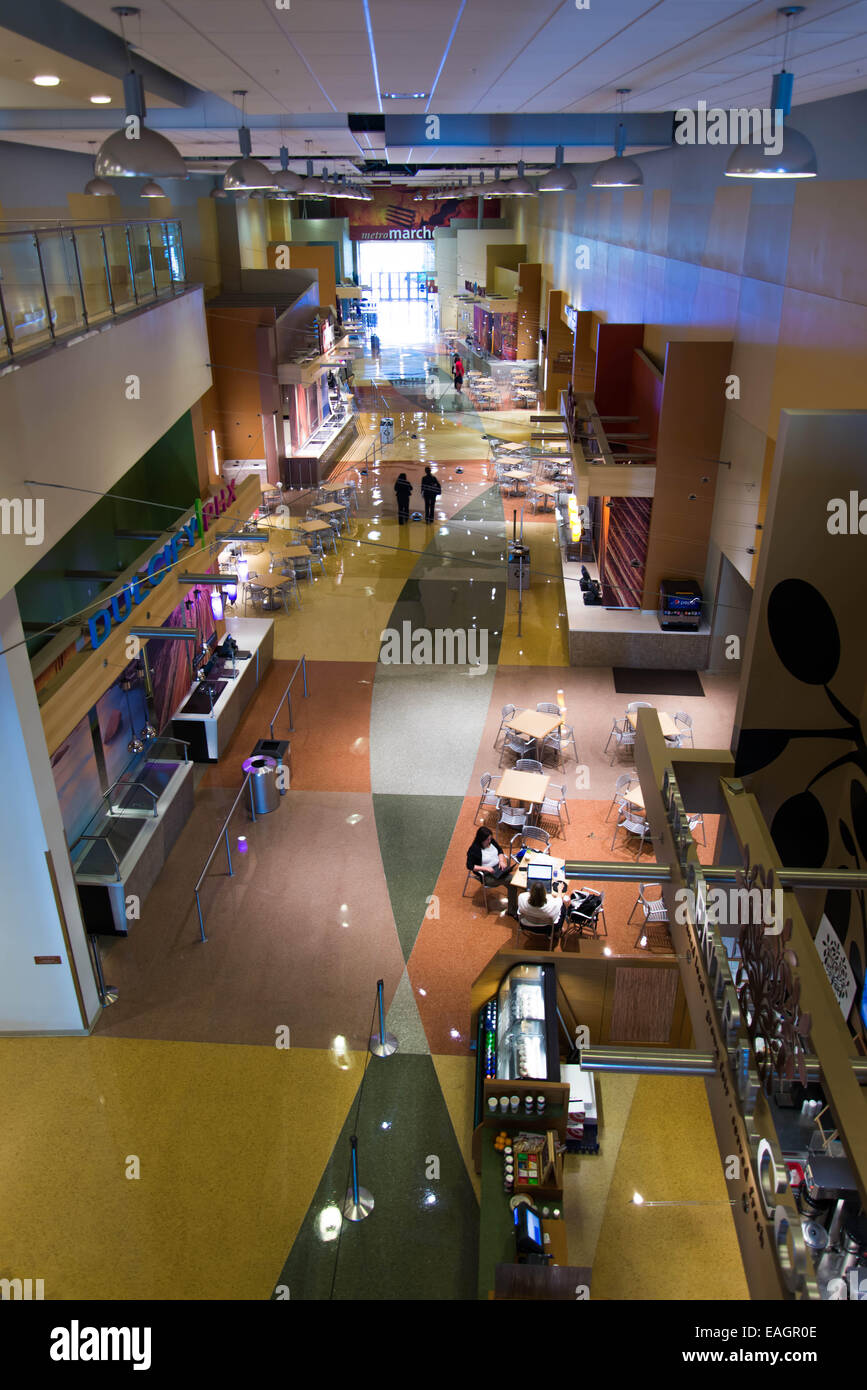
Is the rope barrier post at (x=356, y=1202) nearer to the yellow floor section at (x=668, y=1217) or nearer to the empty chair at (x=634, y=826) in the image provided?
the yellow floor section at (x=668, y=1217)

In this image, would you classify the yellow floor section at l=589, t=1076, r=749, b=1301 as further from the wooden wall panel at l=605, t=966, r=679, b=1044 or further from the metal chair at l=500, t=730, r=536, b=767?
the metal chair at l=500, t=730, r=536, b=767

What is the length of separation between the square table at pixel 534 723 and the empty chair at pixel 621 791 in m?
1.10

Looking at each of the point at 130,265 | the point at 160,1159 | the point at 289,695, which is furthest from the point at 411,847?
the point at 130,265

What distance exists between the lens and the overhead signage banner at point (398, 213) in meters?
45.2

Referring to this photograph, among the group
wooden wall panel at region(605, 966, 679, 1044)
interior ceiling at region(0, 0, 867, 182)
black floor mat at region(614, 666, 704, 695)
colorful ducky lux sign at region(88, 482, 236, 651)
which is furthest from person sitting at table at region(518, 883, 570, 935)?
interior ceiling at region(0, 0, 867, 182)

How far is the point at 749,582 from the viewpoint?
1162 centimetres

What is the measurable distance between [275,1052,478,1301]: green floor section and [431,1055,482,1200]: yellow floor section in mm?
53

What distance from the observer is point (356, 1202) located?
6387 millimetres

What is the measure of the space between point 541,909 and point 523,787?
206cm

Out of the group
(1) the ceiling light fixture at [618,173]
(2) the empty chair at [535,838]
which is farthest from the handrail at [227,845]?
(1) the ceiling light fixture at [618,173]

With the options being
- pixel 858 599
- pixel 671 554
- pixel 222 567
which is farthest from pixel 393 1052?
pixel 222 567

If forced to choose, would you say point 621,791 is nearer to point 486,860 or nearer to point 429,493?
point 486,860

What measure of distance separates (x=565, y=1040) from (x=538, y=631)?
8805 millimetres
